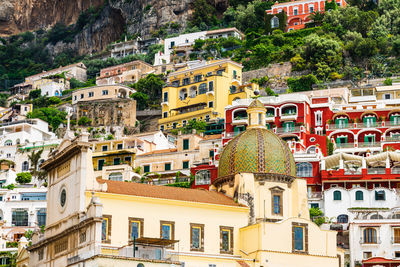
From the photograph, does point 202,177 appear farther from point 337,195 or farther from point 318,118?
point 318,118

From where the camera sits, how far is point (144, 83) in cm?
11469

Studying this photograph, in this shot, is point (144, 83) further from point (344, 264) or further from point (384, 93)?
point (344, 264)

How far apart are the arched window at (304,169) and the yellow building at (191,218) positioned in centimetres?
1393

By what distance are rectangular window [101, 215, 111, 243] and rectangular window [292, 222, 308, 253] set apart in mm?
11244

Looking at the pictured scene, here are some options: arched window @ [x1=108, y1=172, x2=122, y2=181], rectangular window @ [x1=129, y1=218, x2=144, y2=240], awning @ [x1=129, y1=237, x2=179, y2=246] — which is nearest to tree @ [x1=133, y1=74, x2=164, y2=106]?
arched window @ [x1=108, y1=172, x2=122, y2=181]

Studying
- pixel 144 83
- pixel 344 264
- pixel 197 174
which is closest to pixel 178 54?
pixel 144 83

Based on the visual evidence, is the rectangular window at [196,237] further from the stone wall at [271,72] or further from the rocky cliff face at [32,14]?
the rocky cliff face at [32,14]

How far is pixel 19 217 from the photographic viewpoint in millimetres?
75312

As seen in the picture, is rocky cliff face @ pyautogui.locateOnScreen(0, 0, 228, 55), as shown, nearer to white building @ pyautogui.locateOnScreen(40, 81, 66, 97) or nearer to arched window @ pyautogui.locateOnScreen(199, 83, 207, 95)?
white building @ pyautogui.locateOnScreen(40, 81, 66, 97)

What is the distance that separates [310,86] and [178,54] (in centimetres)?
3237

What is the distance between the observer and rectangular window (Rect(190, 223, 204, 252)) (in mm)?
49000

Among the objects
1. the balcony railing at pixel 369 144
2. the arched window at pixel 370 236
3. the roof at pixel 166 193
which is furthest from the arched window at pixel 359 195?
the roof at pixel 166 193

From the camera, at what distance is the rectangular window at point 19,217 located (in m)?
74.9

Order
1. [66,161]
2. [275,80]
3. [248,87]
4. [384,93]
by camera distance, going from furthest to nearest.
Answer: [275,80] → [248,87] → [384,93] → [66,161]
